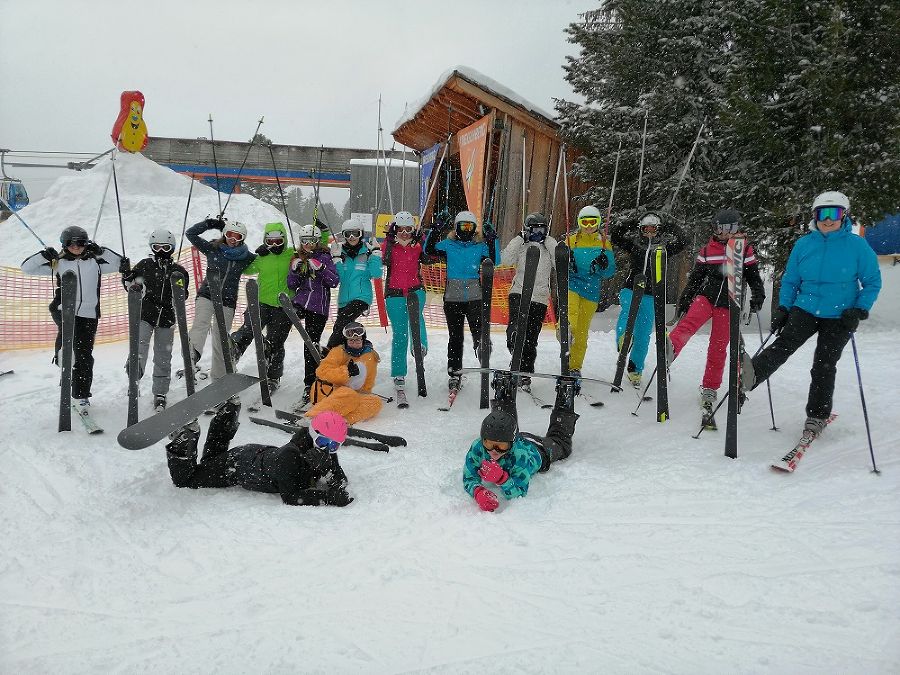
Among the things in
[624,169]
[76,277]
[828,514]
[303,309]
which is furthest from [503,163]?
[828,514]

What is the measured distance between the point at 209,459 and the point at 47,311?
7.70 m

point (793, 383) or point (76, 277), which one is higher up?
point (76, 277)

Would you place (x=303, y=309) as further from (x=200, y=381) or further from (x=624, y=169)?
(x=624, y=169)

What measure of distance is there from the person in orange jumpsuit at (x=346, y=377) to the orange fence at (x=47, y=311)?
3658mm

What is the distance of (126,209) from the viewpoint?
17.9 metres

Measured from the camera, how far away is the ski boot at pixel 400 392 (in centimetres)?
632

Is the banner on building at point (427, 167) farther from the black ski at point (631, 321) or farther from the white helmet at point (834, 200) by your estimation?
the white helmet at point (834, 200)

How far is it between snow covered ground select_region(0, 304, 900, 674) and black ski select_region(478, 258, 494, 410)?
1228 millimetres

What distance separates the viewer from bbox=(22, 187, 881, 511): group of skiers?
13.2 ft

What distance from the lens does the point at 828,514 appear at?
364 cm

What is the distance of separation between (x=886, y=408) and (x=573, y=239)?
11.3 feet

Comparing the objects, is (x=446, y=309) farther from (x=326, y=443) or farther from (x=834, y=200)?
(x=834, y=200)

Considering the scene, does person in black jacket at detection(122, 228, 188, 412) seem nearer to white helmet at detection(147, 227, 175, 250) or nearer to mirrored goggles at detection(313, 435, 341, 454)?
white helmet at detection(147, 227, 175, 250)

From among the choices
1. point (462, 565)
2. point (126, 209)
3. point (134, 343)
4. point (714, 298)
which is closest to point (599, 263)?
point (714, 298)
